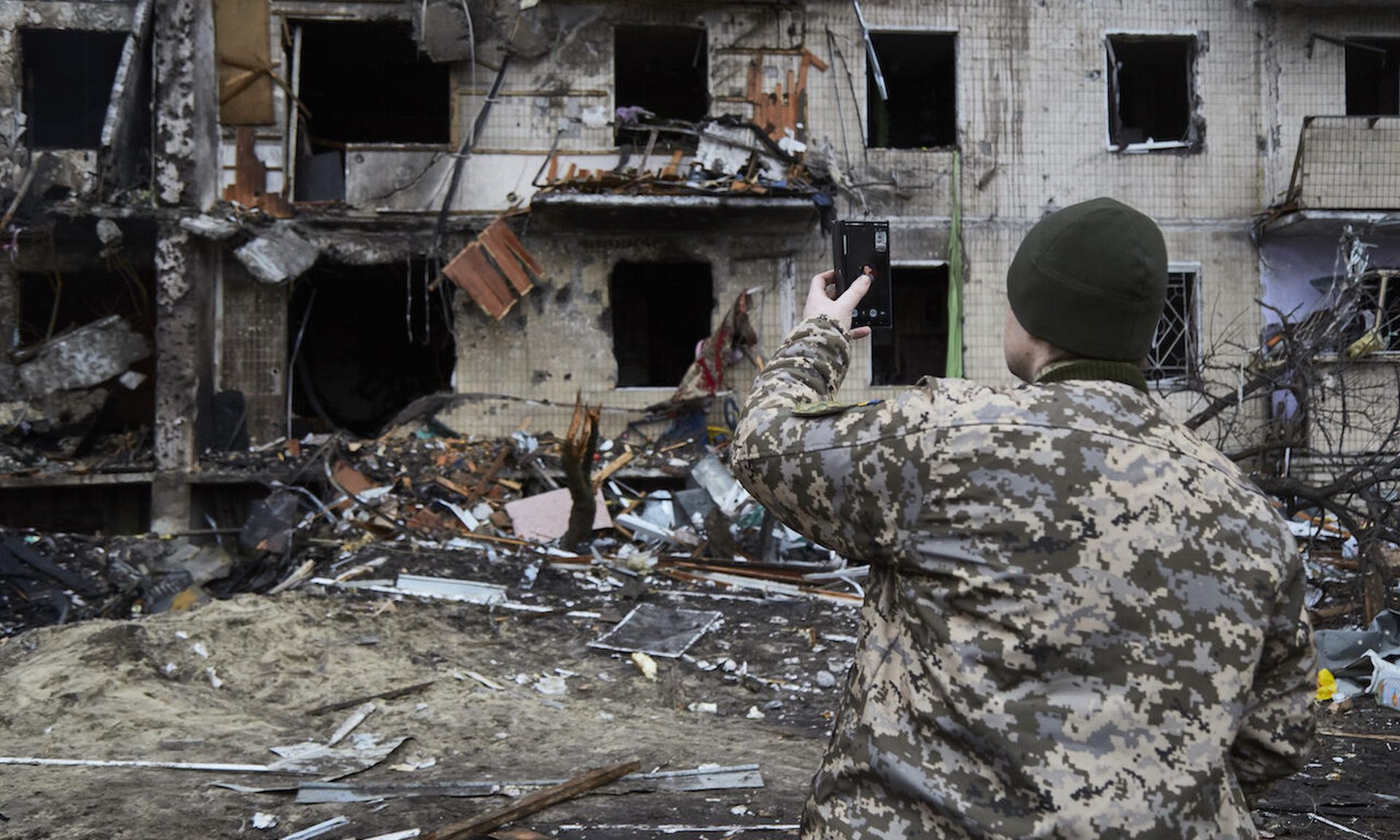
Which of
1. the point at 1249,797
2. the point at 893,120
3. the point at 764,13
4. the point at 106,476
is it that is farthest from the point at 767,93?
the point at 1249,797

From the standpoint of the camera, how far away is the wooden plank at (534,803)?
3764 mm

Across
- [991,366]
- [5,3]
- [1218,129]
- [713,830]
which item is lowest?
[713,830]

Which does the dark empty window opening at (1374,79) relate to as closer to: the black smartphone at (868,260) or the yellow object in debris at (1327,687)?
the yellow object in debris at (1327,687)

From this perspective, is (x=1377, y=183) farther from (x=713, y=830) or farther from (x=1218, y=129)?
(x=713, y=830)

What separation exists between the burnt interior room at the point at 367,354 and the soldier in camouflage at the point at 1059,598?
1525 cm

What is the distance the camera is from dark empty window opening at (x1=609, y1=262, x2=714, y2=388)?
53.5 feet

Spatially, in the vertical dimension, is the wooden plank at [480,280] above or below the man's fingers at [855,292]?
above

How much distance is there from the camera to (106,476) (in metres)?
11.8

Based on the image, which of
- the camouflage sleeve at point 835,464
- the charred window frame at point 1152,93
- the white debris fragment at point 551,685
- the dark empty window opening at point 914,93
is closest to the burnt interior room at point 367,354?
the dark empty window opening at point 914,93

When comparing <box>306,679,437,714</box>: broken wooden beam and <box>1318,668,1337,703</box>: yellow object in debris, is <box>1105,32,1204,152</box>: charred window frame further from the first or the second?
<box>306,679,437,714</box>: broken wooden beam

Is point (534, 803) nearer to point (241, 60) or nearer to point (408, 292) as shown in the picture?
point (408, 292)

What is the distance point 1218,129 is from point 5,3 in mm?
14851

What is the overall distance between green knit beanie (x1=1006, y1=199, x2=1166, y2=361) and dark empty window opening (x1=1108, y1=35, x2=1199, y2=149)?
1303cm

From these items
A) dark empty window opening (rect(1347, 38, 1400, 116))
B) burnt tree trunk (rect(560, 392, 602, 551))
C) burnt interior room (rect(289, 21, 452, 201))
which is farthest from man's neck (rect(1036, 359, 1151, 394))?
dark empty window opening (rect(1347, 38, 1400, 116))
